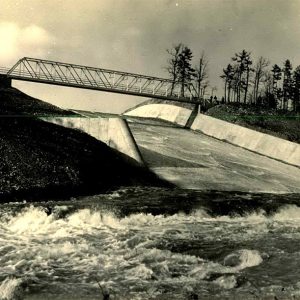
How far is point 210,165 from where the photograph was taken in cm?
2620

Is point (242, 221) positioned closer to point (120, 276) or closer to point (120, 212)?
point (120, 212)

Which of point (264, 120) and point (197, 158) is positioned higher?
point (264, 120)

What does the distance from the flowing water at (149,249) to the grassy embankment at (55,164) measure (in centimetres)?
161

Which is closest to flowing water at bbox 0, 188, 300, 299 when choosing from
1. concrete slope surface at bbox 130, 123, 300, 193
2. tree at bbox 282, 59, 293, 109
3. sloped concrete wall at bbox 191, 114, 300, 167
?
concrete slope surface at bbox 130, 123, 300, 193

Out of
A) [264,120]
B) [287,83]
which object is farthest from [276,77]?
[264,120]

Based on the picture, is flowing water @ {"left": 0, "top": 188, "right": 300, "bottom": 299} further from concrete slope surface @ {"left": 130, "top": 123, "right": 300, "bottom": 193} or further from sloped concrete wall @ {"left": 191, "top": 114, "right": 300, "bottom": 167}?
sloped concrete wall @ {"left": 191, "top": 114, "right": 300, "bottom": 167}

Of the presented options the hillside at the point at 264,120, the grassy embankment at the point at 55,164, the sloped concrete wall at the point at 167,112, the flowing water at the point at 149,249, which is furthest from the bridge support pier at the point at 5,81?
the flowing water at the point at 149,249

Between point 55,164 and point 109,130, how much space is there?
6.02 meters

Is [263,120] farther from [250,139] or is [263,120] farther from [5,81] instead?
[5,81]

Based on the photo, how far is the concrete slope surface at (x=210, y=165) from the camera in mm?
22906

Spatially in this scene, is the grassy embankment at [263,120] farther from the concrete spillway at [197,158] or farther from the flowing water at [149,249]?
the flowing water at [149,249]

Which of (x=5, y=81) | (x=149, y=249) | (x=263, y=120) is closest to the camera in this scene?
(x=149, y=249)

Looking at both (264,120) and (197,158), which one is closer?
(197,158)

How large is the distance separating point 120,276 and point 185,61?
56.0 m
